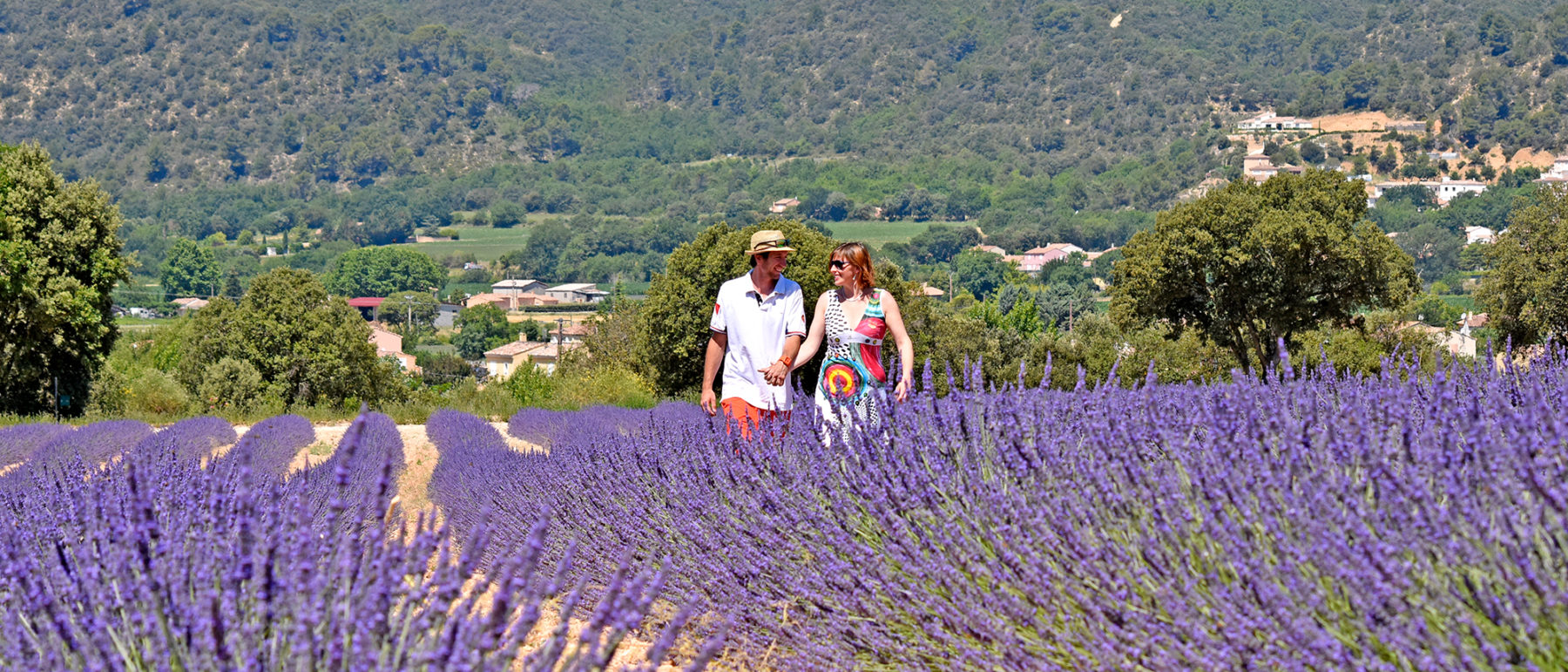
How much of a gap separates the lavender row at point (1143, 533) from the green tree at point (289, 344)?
25642 millimetres

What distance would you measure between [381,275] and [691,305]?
14268 cm

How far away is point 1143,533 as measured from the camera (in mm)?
2689

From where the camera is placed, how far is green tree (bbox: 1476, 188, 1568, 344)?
23.0 metres

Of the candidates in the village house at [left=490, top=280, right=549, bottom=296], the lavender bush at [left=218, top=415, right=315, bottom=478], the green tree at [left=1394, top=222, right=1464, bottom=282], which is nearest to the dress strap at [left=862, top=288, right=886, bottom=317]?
the lavender bush at [left=218, top=415, right=315, bottom=478]

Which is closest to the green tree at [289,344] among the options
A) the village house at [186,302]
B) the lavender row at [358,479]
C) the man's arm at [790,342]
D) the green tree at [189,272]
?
the lavender row at [358,479]

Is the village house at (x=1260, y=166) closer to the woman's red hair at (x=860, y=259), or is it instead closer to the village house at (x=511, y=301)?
the village house at (x=511, y=301)

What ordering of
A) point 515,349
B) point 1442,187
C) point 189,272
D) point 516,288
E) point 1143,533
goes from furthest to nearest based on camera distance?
point 1442,187 < point 189,272 < point 516,288 < point 515,349 < point 1143,533

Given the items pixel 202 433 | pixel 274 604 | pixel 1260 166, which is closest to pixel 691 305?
pixel 202 433

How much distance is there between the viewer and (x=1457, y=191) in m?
174

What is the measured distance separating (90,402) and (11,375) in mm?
1251

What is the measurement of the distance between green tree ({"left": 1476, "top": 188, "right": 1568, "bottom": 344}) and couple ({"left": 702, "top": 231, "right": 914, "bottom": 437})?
2093 centimetres

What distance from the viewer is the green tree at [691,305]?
3000 centimetres

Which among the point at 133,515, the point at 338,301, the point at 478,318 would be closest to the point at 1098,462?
the point at 133,515

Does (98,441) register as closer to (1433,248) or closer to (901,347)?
(901,347)
